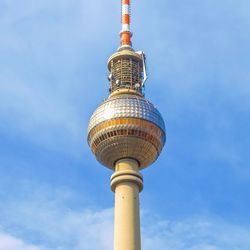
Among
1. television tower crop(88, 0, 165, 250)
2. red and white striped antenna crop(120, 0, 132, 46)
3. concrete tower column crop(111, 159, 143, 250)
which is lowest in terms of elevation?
concrete tower column crop(111, 159, 143, 250)

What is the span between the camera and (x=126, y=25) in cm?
10975

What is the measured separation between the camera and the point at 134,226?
3342 inches

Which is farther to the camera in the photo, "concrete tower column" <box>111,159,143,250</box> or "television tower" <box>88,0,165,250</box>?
"television tower" <box>88,0,165,250</box>

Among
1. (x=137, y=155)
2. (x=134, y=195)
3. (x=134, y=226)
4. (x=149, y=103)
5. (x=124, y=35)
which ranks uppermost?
(x=124, y=35)

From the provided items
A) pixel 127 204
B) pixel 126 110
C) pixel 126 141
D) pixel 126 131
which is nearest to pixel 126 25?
pixel 126 110

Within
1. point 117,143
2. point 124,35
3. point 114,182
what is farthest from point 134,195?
point 124,35

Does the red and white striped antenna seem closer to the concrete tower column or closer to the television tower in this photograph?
the television tower

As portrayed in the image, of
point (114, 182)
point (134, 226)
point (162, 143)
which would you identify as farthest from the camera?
point (162, 143)

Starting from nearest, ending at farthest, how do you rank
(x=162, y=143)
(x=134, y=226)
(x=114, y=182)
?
(x=134, y=226) → (x=114, y=182) → (x=162, y=143)

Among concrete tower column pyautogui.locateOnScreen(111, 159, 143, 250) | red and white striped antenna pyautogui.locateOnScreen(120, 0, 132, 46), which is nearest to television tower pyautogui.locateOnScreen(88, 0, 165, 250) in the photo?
concrete tower column pyautogui.locateOnScreen(111, 159, 143, 250)

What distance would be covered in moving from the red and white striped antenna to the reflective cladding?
16.4m

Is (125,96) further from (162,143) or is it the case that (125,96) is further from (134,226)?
(134,226)

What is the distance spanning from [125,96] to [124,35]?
59.1ft

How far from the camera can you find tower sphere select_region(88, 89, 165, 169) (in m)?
92.8
